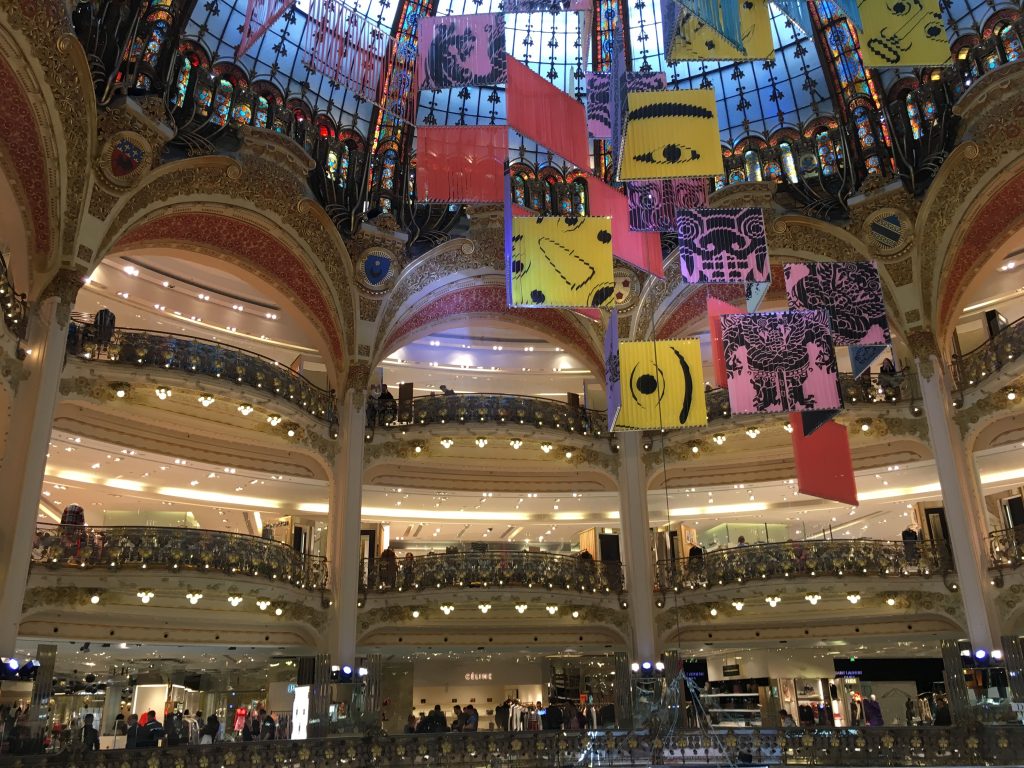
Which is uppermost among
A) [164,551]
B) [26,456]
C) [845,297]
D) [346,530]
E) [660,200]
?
[660,200]

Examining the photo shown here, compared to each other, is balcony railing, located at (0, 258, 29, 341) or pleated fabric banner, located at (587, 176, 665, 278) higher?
pleated fabric banner, located at (587, 176, 665, 278)

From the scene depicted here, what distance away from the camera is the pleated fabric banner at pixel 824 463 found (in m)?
17.0

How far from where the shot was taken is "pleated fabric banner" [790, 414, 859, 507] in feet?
55.7

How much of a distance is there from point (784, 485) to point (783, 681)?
5793 millimetres

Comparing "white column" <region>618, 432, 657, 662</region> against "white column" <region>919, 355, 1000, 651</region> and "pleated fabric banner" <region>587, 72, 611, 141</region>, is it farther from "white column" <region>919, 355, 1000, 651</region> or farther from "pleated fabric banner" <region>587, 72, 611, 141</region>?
"pleated fabric banner" <region>587, 72, 611, 141</region>

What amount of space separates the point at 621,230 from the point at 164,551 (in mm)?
11104

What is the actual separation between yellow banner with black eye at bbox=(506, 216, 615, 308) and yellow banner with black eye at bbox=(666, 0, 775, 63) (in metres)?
3.21

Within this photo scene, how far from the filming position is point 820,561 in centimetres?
1967

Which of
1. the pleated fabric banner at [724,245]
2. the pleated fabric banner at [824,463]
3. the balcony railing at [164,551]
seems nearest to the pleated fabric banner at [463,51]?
the pleated fabric banner at [724,245]

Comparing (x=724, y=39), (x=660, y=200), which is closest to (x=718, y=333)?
(x=660, y=200)

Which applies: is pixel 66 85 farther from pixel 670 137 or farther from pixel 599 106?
pixel 670 137

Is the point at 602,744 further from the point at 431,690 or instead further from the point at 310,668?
the point at 431,690

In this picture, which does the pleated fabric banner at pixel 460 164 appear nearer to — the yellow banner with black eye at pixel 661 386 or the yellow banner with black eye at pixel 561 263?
the yellow banner with black eye at pixel 561 263

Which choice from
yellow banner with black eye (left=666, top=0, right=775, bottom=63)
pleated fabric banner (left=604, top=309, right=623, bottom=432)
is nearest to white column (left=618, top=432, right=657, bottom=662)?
pleated fabric banner (left=604, top=309, right=623, bottom=432)
